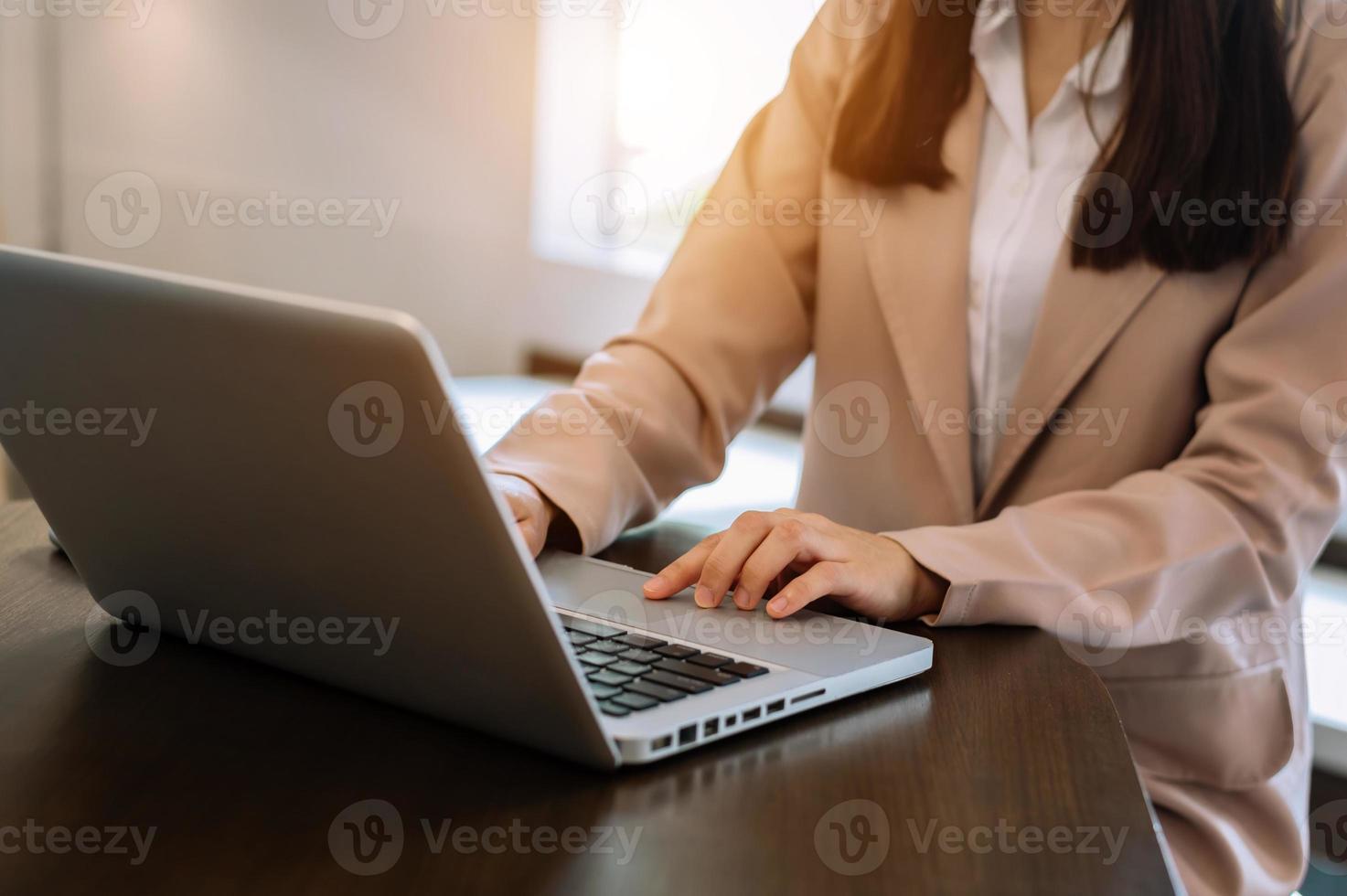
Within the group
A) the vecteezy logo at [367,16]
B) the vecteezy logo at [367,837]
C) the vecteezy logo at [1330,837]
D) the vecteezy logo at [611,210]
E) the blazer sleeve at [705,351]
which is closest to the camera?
the vecteezy logo at [367,837]

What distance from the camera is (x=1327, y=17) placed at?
3.25 ft

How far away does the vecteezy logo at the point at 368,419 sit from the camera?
44 centimetres

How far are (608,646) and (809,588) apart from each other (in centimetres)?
16

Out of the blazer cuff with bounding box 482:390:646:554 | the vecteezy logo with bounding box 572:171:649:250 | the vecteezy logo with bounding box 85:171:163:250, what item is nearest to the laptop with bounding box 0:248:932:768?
the blazer cuff with bounding box 482:390:646:554

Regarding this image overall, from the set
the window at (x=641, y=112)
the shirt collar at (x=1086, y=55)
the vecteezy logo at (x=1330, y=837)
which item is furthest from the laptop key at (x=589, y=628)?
the window at (x=641, y=112)

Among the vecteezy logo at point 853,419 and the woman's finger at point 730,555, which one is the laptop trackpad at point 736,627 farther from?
the vecteezy logo at point 853,419

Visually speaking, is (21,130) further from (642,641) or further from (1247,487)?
(1247,487)

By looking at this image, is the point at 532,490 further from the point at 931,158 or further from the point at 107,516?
the point at 931,158

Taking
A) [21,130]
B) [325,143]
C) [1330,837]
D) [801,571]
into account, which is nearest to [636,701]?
[801,571]

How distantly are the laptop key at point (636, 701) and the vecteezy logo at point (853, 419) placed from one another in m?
0.67

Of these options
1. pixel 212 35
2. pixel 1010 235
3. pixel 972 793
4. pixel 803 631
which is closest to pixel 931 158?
pixel 1010 235

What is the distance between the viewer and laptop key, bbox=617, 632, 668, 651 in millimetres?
622

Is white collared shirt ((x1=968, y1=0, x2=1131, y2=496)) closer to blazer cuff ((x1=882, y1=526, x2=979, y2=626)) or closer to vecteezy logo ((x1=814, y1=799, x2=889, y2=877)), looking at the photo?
blazer cuff ((x1=882, y1=526, x2=979, y2=626))

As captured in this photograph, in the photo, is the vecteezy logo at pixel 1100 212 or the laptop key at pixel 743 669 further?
the vecteezy logo at pixel 1100 212
